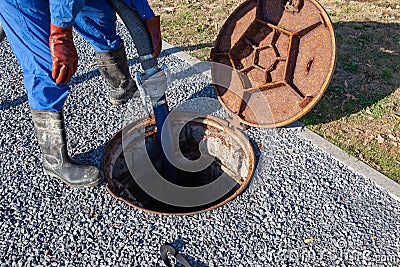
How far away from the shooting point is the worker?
8.55ft

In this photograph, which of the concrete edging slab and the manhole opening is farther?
the manhole opening

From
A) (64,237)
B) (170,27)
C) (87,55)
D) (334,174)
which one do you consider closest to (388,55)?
(334,174)

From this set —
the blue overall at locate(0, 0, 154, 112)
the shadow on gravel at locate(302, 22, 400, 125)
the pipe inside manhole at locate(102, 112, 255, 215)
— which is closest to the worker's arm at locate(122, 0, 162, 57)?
the blue overall at locate(0, 0, 154, 112)

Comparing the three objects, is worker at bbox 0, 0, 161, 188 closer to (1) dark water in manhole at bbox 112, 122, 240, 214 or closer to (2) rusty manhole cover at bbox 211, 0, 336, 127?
(1) dark water in manhole at bbox 112, 122, 240, 214

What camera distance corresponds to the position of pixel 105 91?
4.14m

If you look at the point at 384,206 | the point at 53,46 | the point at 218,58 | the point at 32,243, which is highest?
the point at 53,46

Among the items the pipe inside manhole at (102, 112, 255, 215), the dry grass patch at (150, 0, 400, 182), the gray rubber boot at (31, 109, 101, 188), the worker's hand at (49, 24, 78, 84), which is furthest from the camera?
the dry grass patch at (150, 0, 400, 182)

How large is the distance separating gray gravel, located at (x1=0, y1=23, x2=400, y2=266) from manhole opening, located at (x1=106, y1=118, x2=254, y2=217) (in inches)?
6.4

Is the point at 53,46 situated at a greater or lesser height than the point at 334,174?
greater

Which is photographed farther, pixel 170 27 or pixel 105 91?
pixel 170 27

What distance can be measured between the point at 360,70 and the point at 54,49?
10.5ft

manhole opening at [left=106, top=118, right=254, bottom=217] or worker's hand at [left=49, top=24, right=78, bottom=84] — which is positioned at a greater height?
worker's hand at [left=49, top=24, right=78, bottom=84]

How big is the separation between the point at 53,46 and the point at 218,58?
1495 mm

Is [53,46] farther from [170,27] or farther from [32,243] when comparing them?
[170,27]
